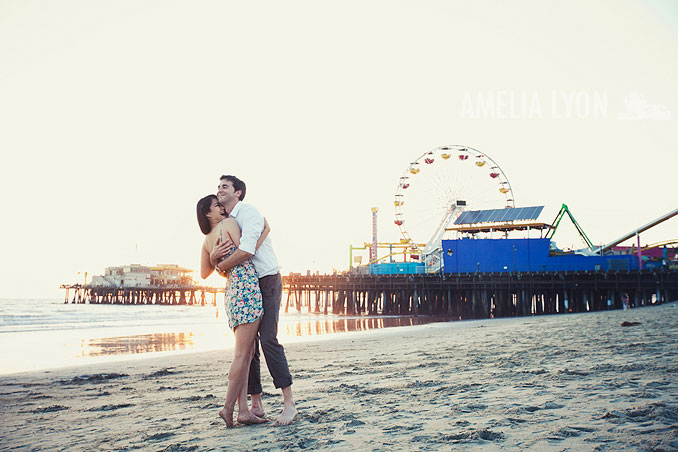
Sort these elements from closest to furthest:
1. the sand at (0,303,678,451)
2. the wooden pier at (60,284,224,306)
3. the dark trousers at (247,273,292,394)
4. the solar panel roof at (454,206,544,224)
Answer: the sand at (0,303,678,451) → the dark trousers at (247,273,292,394) → the solar panel roof at (454,206,544,224) → the wooden pier at (60,284,224,306)

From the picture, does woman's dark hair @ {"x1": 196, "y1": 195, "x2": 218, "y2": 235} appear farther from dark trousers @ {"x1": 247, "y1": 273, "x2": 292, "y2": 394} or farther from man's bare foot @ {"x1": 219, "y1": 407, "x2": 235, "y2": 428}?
man's bare foot @ {"x1": 219, "y1": 407, "x2": 235, "y2": 428}

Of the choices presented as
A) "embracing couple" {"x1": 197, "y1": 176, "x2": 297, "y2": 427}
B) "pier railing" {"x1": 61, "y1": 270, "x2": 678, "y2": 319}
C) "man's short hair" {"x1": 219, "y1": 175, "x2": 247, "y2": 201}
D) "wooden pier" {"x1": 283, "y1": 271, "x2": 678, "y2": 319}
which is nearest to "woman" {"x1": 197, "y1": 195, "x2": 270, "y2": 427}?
"embracing couple" {"x1": 197, "y1": 176, "x2": 297, "y2": 427}

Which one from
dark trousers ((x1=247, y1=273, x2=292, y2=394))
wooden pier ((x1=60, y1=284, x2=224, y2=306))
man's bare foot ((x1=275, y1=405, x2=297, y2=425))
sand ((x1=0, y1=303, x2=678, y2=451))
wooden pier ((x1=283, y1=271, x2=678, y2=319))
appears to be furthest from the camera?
wooden pier ((x1=60, y1=284, x2=224, y2=306))

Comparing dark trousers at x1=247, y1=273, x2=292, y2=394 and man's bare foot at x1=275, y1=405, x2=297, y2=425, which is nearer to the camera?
man's bare foot at x1=275, y1=405, x2=297, y2=425

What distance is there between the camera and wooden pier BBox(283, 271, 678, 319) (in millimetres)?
30469

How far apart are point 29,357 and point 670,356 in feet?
36.8

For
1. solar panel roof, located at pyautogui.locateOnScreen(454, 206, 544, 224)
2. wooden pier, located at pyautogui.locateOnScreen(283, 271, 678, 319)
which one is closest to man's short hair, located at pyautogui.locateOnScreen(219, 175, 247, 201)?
wooden pier, located at pyautogui.locateOnScreen(283, 271, 678, 319)

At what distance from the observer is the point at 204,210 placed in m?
3.86

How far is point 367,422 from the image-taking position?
339 centimetres

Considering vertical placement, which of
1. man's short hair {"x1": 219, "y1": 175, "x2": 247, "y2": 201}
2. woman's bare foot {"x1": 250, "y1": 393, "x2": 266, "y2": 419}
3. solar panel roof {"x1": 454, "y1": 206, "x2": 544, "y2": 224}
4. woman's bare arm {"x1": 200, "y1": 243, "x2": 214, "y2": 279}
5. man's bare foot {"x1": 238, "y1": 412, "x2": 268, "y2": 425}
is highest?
solar panel roof {"x1": 454, "y1": 206, "x2": 544, "y2": 224}

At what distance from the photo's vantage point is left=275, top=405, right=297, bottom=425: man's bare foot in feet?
11.9

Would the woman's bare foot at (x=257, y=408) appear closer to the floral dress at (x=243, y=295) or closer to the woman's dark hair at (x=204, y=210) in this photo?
the floral dress at (x=243, y=295)

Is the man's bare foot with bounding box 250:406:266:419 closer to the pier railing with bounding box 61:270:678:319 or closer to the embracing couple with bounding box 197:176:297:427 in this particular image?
the embracing couple with bounding box 197:176:297:427

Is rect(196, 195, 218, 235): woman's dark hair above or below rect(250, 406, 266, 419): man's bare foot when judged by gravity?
above
